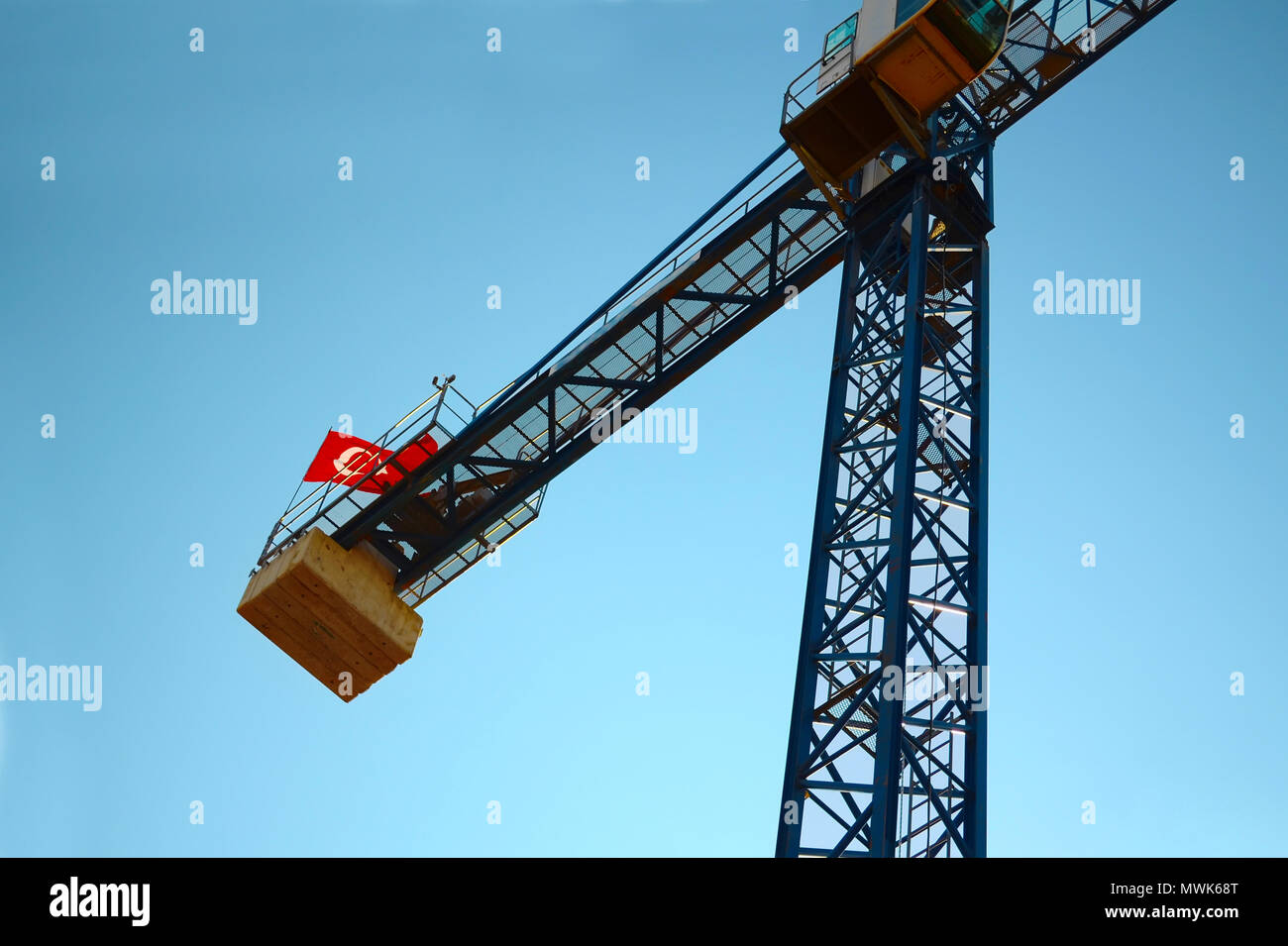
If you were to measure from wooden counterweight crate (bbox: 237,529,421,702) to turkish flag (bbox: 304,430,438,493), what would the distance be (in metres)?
1.21

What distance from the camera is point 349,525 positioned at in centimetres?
2139

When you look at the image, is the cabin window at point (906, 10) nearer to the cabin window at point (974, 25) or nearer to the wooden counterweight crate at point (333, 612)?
the cabin window at point (974, 25)

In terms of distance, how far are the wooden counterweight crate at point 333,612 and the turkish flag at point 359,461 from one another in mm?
1213

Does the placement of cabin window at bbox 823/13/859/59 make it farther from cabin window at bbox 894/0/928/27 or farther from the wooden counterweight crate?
the wooden counterweight crate

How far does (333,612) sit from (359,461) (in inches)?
117

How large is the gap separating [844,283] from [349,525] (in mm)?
8667

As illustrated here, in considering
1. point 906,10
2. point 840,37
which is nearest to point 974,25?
point 906,10

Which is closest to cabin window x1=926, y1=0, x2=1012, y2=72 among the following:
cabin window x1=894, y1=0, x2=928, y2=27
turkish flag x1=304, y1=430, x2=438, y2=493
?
cabin window x1=894, y1=0, x2=928, y2=27

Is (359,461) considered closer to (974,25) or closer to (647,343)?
(647,343)

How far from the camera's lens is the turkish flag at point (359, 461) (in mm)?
21516

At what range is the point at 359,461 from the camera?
22469 mm

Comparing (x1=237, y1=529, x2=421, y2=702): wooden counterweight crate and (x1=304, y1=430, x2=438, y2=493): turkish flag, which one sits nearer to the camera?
(x1=237, y1=529, x2=421, y2=702): wooden counterweight crate

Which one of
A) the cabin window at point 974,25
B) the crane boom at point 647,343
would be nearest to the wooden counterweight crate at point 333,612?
the crane boom at point 647,343

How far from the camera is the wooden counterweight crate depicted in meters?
20.3
